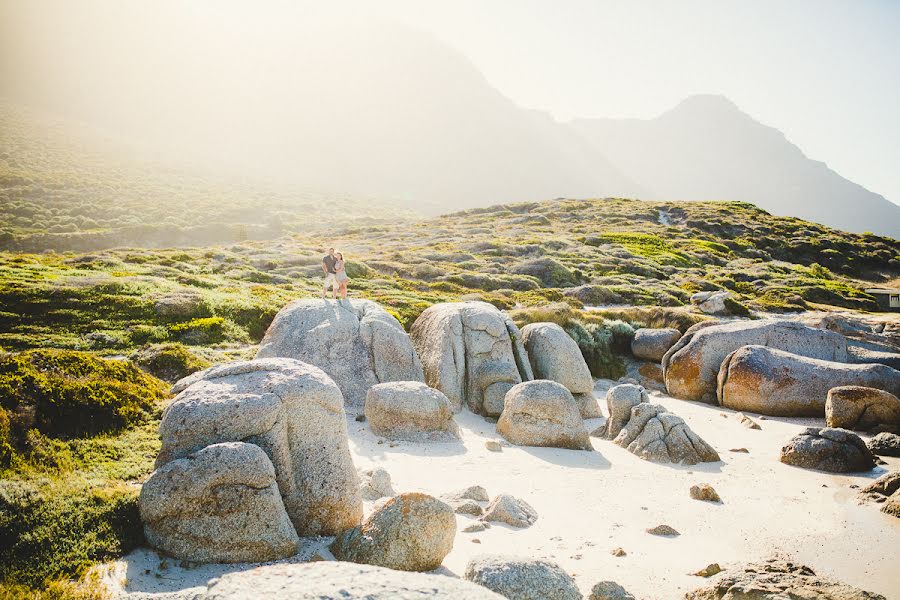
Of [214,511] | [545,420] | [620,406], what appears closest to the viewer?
[214,511]

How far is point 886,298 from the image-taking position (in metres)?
47.6

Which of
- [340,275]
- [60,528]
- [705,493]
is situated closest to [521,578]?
[60,528]

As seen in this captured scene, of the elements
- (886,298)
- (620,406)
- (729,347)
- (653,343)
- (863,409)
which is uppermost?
(886,298)

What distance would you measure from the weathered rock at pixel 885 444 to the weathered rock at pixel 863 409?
1.30 m

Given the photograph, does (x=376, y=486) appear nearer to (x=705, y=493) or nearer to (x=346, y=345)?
(x=705, y=493)

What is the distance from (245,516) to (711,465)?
1117 centimetres

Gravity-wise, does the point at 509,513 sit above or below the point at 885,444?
below

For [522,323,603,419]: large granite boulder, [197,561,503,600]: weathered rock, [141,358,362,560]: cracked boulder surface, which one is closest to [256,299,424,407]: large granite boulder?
[522,323,603,419]: large granite boulder

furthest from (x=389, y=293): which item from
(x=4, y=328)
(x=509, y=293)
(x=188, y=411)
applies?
(x=188, y=411)

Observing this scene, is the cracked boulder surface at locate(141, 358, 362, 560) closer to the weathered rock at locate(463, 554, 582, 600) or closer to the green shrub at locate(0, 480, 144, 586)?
the green shrub at locate(0, 480, 144, 586)

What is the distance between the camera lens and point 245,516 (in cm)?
719

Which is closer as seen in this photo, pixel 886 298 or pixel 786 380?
pixel 786 380

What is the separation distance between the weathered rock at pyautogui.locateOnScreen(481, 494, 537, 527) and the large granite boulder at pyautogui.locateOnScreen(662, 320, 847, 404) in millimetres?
12742

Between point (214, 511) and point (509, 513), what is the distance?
4.88m
